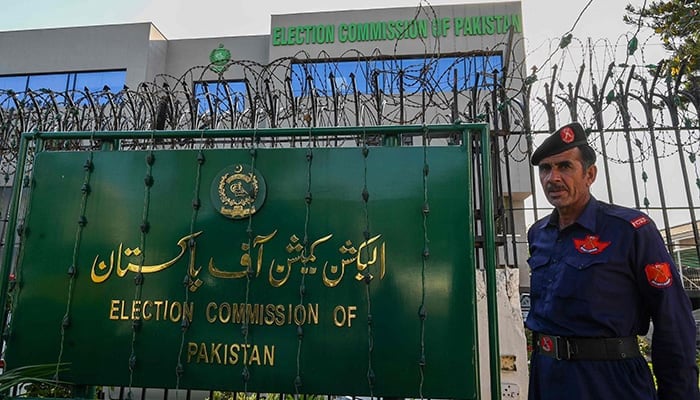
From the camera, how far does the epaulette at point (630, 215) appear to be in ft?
6.41

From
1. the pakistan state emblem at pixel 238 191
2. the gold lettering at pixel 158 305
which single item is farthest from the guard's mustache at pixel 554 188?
the gold lettering at pixel 158 305

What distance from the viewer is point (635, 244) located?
1.92 meters

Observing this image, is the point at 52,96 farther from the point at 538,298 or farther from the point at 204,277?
the point at 538,298

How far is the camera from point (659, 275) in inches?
71.6

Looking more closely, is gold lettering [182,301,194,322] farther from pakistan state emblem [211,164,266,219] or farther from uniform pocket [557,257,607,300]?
uniform pocket [557,257,607,300]

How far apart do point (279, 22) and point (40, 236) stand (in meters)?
14.1

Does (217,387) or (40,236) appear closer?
(217,387)

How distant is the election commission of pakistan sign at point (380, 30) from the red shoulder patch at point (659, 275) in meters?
13.0

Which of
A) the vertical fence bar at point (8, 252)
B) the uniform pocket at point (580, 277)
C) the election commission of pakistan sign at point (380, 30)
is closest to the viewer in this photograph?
the uniform pocket at point (580, 277)

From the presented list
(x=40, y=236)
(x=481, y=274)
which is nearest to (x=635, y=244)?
(x=481, y=274)

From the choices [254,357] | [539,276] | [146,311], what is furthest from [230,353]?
[539,276]

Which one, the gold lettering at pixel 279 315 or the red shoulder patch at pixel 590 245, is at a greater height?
the red shoulder patch at pixel 590 245

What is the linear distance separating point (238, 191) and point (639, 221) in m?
1.88

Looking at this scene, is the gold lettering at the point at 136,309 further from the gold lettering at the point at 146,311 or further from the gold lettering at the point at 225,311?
the gold lettering at the point at 225,311
